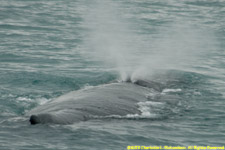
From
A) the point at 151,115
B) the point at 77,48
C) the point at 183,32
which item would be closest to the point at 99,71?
the point at 77,48

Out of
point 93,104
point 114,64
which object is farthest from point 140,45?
point 93,104

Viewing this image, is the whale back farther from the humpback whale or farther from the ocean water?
the ocean water

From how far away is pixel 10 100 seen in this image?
1844 cm

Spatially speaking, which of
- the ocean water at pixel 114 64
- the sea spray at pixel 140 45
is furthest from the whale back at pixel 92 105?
the sea spray at pixel 140 45

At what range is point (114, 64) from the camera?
27.6 metres

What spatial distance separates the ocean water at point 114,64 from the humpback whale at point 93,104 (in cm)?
33

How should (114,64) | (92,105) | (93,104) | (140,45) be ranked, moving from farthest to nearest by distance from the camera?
(140,45) → (114,64) → (93,104) → (92,105)

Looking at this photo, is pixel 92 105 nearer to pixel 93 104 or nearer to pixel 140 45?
pixel 93 104

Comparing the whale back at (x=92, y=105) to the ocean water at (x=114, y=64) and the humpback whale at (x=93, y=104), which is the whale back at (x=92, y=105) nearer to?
the humpback whale at (x=93, y=104)

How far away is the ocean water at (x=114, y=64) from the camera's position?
42.3 feet

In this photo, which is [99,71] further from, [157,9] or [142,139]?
[157,9]

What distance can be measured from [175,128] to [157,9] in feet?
118

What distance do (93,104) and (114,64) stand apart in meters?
12.2

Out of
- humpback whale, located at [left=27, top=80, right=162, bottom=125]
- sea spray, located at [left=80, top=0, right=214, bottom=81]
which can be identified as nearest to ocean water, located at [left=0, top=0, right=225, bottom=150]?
sea spray, located at [left=80, top=0, right=214, bottom=81]
